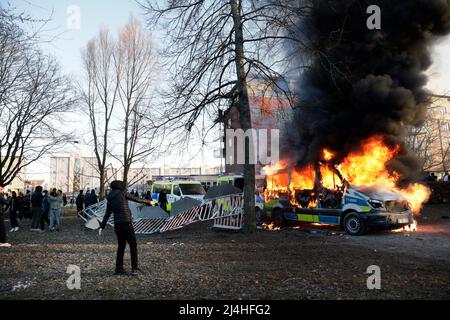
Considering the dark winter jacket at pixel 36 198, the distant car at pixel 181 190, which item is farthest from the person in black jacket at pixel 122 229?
the distant car at pixel 181 190

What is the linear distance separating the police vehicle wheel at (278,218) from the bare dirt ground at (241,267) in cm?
260

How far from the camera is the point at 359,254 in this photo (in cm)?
909

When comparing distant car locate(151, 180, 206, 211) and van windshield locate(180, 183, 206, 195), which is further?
van windshield locate(180, 183, 206, 195)

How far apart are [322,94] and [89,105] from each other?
17582 mm

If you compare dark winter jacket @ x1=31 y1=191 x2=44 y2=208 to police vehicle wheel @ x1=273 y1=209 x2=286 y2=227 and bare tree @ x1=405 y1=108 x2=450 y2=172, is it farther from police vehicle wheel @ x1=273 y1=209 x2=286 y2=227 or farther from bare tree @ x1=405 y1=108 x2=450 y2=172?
bare tree @ x1=405 y1=108 x2=450 y2=172

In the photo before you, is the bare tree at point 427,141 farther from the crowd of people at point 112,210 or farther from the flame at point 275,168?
the crowd of people at point 112,210

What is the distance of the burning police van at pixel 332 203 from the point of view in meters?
12.5

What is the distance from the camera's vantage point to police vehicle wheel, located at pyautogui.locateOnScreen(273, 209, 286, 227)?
1563 centimetres

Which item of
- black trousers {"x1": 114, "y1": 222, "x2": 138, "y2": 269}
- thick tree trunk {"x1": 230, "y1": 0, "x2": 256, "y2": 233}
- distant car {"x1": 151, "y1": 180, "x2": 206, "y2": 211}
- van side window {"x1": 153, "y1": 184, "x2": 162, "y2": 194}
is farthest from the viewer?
van side window {"x1": 153, "y1": 184, "x2": 162, "y2": 194}

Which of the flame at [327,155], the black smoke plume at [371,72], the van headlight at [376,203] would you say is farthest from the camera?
the flame at [327,155]

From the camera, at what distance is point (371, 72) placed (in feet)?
52.0

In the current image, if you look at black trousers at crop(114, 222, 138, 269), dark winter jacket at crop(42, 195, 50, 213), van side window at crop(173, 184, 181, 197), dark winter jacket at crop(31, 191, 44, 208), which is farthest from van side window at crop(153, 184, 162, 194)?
black trousers at crop(114, 222, 138, 269)

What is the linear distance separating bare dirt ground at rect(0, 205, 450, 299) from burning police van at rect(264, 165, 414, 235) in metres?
0.58
